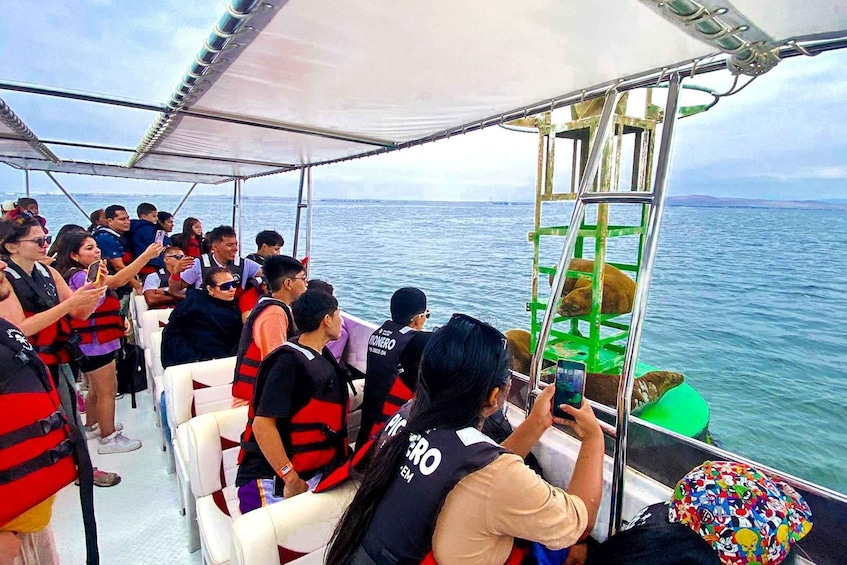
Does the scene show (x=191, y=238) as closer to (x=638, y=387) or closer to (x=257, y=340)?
(x=257, y=340)

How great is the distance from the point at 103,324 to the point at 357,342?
1.49 metres

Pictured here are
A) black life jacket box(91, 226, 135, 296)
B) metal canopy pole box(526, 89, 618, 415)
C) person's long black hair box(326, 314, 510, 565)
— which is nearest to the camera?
person's long black hair box(326, 314, 510, 565)

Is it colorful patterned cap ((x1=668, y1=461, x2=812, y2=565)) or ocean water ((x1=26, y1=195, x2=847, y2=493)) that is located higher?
colorful patterned cap ((x1=668, y1=461, x2=812, y2=565))

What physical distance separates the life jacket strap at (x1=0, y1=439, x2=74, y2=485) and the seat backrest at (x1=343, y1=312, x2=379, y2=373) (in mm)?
1763

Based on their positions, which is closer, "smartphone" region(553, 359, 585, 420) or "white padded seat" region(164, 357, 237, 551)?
"smartphone" region(553, 359, 585, 420)

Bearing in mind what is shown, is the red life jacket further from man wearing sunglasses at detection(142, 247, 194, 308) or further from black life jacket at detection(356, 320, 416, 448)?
man wearing sunglasses at detection(142, 247, 194, 308)

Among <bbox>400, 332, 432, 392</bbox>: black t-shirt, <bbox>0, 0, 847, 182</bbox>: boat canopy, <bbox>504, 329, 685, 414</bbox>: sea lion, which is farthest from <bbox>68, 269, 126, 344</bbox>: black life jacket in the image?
<bbox>504, 329, 685, 414</bbox>: sea lion

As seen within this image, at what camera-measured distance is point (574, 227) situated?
4.42 ft

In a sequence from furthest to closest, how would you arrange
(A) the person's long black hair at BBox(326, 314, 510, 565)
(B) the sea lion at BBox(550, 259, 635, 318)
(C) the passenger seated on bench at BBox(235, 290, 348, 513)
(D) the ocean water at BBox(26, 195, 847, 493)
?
(D) the ocean water at BBox(26, 195, 847, 493)
(B) the sea lion at BBox(550, 259, 635, 318)
(C) the passenger seated on bench at BBox(235, 290, 348, 513)
(A) the person's long black hair at BBox(326, 314, 510, 565)

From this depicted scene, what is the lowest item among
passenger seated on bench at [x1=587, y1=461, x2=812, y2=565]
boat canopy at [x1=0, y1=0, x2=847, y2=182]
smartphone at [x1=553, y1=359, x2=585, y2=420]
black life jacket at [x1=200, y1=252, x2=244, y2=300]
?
passenger seated on bench at [x1=587, y1=461, x2=812, y2=565]

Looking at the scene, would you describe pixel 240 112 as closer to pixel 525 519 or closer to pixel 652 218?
pixel 652 218

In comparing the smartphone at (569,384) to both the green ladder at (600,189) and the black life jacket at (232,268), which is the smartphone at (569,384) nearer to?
the green ladder at (600,189)

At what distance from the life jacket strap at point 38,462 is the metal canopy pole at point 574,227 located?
1307 millimetres

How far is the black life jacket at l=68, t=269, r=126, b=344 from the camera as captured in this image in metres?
2.60
